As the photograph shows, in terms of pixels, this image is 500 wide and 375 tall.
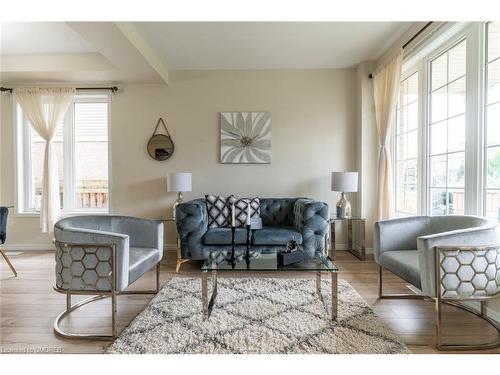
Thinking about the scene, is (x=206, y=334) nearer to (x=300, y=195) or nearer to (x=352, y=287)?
(x=352, y=287)

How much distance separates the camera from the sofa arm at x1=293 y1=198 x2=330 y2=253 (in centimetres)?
315

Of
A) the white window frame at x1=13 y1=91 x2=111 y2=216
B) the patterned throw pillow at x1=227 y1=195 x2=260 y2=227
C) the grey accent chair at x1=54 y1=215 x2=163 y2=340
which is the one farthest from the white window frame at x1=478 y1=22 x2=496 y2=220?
the white window frame at x1=13 y1=91 x2=111 y2=216

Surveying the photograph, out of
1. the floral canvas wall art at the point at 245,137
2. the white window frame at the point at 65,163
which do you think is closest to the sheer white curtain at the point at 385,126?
the floral canvas wall art at the point at 245,137

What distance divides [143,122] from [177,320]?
10.0 ft

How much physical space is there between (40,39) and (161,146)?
185 cm

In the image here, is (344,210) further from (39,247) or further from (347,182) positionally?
(39,247)

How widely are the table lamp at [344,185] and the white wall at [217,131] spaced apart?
42 cm

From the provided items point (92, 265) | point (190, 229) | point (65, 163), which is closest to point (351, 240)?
point (190, 229)

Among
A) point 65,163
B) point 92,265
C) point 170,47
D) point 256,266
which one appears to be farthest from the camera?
point 65,163

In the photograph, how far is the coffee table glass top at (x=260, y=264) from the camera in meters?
1.96

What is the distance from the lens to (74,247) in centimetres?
184

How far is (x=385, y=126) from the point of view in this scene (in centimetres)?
345

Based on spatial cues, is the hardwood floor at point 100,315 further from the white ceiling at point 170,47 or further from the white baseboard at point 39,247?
the white ceiling at point 170,47
